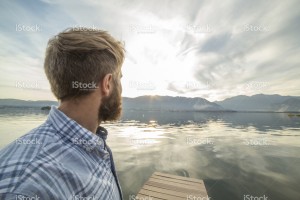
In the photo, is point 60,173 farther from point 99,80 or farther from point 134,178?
point 134,178

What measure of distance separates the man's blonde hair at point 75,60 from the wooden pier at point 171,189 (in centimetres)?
572

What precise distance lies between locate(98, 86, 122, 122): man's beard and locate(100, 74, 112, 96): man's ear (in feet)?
0.25

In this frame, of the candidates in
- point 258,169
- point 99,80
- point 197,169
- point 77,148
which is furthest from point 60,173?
point 258,169

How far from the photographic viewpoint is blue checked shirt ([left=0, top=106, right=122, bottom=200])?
1172mm

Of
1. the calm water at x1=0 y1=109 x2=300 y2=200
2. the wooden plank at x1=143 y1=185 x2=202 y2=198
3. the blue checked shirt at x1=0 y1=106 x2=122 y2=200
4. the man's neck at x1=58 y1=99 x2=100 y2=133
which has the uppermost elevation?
the man's neck at x1=58 y1=99 x2=100 y2=133

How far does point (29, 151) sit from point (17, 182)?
23 centimetres

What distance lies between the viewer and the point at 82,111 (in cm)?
212

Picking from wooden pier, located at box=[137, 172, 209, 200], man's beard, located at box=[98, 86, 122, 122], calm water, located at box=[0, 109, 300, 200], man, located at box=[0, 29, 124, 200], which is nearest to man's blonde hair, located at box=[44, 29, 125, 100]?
man, located at box=[0, 29, 124, 200]

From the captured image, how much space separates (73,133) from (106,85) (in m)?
0.72

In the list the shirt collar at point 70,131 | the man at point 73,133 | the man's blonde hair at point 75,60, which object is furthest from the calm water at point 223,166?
the man's blonde hair at point 75,60

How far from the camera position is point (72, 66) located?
211 centimetres

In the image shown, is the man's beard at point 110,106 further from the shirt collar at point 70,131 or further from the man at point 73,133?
the shirt collar at point 70,131

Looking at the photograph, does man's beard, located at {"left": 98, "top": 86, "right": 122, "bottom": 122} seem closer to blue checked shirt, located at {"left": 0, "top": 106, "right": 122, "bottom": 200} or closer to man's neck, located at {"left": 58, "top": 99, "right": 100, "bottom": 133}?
man's neck, located at {"left": 58, "top": 99, "right": 100, "bottom": 133}

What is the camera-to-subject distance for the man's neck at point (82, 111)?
6.75ft
